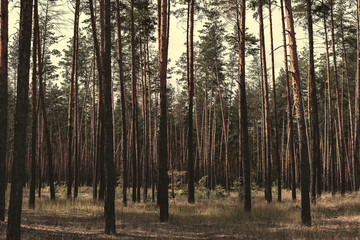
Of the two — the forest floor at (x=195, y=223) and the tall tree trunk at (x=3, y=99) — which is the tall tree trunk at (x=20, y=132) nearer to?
the forest floor at (x=195, y=223)

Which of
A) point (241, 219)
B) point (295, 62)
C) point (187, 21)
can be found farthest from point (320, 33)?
point (241, 219)

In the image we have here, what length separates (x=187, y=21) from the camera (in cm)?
1892

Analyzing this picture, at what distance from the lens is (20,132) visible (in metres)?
6.92

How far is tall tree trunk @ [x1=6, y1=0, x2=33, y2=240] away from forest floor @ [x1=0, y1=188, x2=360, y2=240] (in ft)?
3.55

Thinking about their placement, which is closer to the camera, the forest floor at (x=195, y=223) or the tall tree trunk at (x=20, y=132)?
the tall tree trunk at (x=20, y=132)

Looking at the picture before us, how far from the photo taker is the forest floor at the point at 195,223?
8.66 meters

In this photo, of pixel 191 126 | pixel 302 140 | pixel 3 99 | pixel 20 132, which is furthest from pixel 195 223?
pixel 3 99

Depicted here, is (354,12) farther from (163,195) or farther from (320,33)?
(163,195)

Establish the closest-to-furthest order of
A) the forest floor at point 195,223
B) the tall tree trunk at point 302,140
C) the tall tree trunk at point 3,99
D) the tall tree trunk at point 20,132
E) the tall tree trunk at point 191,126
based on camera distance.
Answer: the tall tree trunk at point 20,132, the forest floor at point 195,223, the tall tree trunk at point 3,99, the tall tree trunk at point 302,140, the tall tree trunk at point 191,126

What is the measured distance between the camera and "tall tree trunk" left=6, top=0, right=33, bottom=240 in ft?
22.0

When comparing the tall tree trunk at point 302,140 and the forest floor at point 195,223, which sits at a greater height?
the tall tree trunk at point 302,140

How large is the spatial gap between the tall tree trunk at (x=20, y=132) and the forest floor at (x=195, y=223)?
1082mm

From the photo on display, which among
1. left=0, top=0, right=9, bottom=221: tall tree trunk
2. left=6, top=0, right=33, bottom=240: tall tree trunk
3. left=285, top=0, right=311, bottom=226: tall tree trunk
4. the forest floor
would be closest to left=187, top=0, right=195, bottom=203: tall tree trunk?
the forest floor

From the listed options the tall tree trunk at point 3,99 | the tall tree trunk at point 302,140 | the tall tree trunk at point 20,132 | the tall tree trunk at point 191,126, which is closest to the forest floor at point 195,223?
the tall tree trunk at point 302,140
